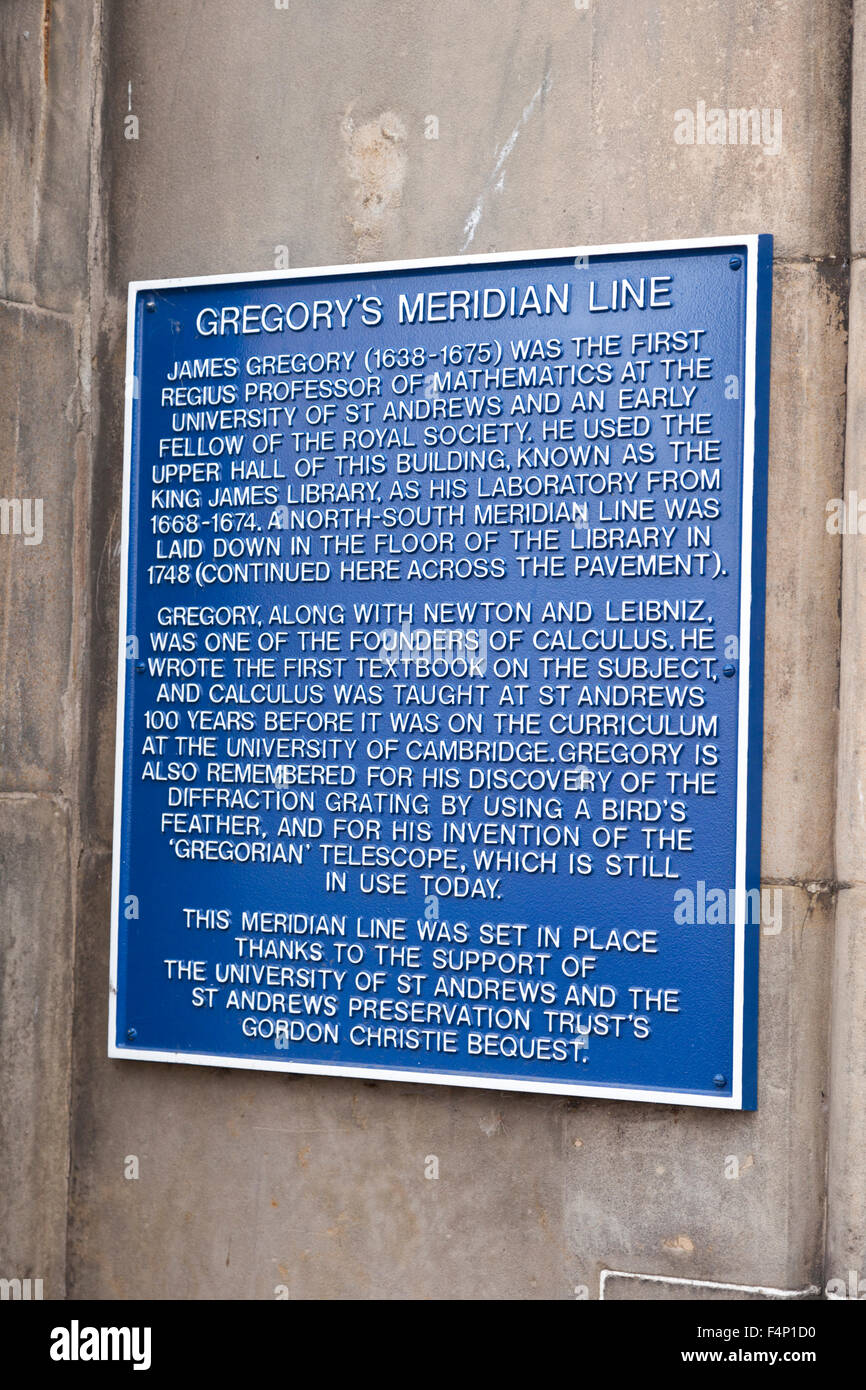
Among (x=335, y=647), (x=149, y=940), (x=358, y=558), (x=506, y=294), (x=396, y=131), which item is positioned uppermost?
(x=396, y=131)

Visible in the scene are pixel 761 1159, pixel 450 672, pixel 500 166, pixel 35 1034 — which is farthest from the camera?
pixel 35 1034

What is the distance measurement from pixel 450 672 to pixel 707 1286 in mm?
2137

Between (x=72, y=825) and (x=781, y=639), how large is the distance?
2639 mm

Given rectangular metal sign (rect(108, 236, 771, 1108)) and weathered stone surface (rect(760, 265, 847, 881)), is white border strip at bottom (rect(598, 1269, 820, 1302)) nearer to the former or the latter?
rectangular metal sign (rect(108, 236, 771, 1108))

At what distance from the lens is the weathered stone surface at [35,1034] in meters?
4.98

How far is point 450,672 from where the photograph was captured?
15.3 feet

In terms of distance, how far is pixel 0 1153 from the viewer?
496 centimetres

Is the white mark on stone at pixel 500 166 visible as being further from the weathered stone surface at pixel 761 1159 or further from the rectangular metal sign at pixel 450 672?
the weathered stone surface at pixel 761 1159

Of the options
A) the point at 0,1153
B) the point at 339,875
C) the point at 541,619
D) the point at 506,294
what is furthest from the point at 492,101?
the point at 0,1153

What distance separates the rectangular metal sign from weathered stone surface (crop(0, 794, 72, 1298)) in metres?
0.29

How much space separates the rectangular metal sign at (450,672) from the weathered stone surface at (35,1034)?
293 millimetres

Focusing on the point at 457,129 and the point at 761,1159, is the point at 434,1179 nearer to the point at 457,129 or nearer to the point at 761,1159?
the point at 761,1159

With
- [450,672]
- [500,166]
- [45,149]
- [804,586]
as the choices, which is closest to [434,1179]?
[450,672]

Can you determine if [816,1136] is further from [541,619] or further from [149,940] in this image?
[149,940]
